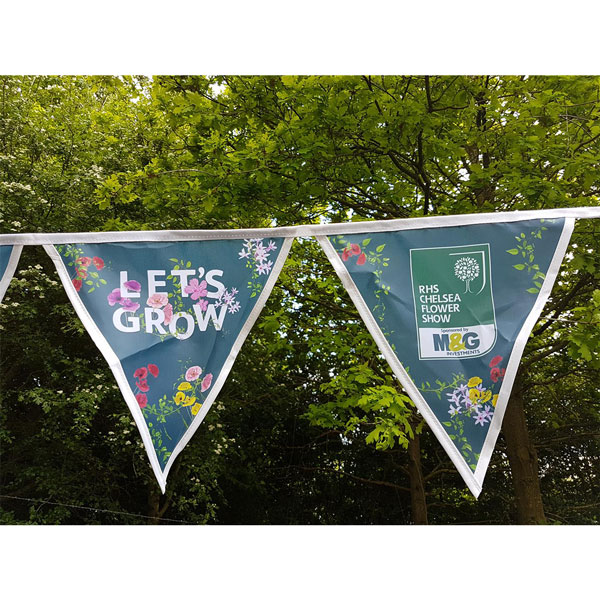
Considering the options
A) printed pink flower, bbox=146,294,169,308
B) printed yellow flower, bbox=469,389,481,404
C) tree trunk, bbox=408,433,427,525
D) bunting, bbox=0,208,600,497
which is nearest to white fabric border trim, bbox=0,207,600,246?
bunting, bbox=0,208,600,497

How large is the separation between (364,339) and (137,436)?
2.37 meters

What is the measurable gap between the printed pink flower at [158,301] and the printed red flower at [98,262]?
26 cm

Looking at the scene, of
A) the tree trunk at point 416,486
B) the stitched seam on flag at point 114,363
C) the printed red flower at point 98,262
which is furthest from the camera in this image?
the tree trunk at point 416,486

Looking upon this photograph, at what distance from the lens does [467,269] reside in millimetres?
2430

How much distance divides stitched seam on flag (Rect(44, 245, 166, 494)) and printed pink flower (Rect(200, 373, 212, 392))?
0.93 ft

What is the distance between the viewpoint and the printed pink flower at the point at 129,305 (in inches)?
100

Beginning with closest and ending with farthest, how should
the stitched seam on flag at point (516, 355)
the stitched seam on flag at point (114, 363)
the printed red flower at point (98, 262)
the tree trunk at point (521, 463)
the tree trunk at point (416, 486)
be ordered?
the stitched seam on flag at point (516, 355) < the stitched seam on flag at point (114, 363) < the printed red flower at point (98, 262) < the tree trunk at point (521, 463) < the tree trunk at point (416, 486)

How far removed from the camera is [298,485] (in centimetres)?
680

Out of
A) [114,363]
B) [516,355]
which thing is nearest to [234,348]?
[114,363]

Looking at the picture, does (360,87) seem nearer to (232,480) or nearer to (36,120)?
(36,120)

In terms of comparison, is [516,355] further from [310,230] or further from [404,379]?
[310,230]

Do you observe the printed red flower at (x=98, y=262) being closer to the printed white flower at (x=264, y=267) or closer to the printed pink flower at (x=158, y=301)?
the printed pink flower at (x=158, y=301)

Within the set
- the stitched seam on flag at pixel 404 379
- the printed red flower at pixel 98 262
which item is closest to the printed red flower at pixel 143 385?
the printed red flower at pixel 98 262

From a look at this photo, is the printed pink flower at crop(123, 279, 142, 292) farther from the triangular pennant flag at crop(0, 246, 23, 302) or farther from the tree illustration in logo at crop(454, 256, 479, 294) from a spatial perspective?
the tree illustration in logo at crop(454, 256, 479, 294)
